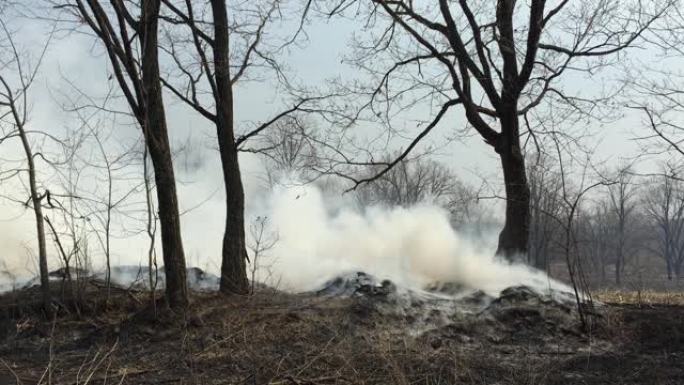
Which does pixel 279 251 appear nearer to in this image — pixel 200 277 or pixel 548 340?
pixel 200 277

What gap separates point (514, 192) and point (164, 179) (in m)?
7.14

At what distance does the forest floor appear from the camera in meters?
6.69

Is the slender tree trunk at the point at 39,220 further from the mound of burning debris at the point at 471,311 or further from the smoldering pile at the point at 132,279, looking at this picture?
the mound of burning debris at the point at 471,311

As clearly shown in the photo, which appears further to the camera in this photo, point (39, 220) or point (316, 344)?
point (39, 220)

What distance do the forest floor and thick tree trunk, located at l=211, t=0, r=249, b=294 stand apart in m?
0.66

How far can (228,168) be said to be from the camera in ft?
37.9

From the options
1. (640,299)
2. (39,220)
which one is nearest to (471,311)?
(640,299)

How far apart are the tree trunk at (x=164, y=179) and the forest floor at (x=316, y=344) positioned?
1.48 ft

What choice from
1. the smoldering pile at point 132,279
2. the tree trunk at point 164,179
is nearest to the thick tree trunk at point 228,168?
the smoldering pile at point 132,279

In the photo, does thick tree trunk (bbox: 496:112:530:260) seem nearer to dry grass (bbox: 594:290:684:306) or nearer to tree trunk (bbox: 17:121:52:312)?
dry grass (bbox: 594:290:684:306)

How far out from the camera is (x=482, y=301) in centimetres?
1055

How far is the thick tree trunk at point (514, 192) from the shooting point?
12531mm

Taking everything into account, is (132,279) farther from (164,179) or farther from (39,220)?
(164,179)

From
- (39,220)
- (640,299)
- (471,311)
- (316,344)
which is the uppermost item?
(39,220)
